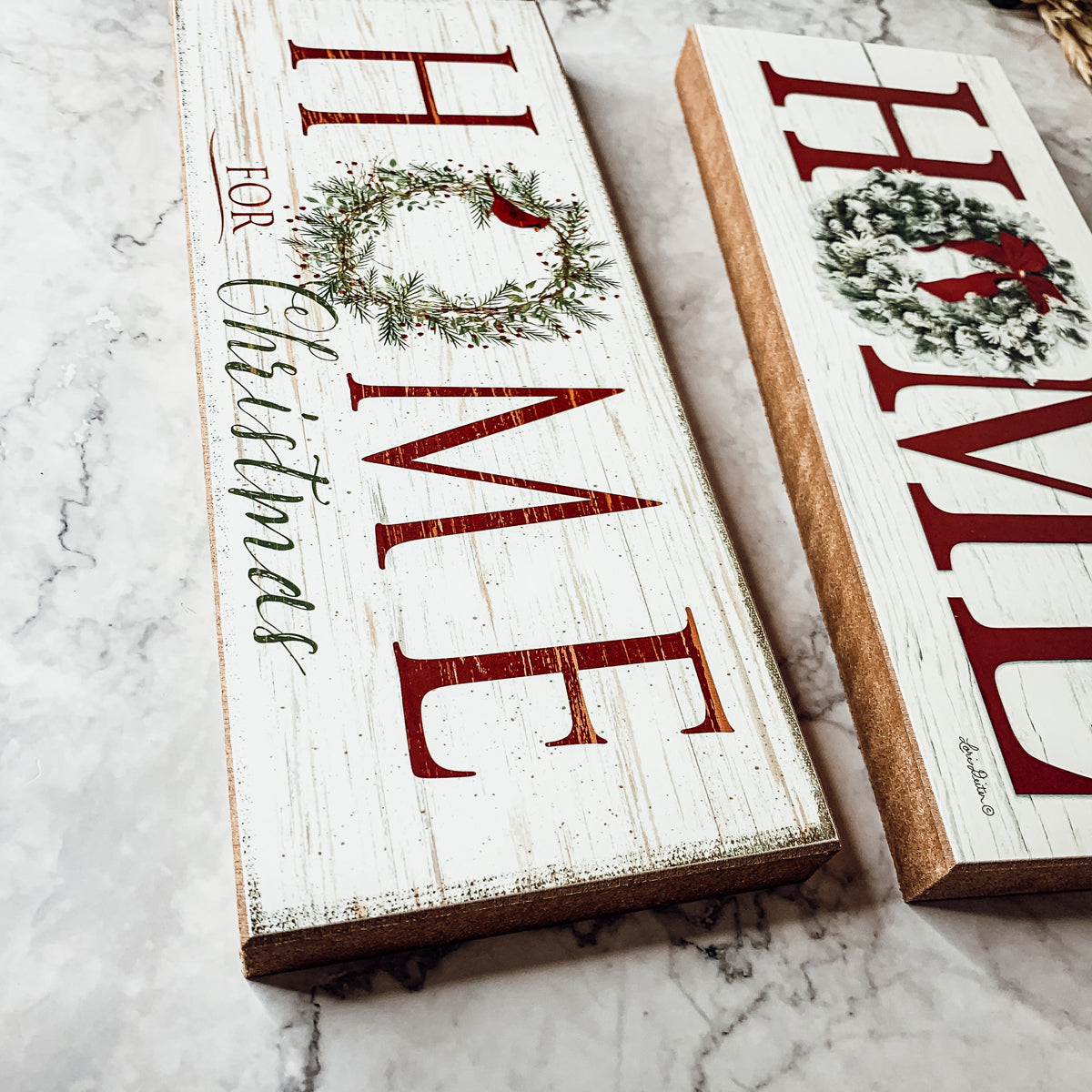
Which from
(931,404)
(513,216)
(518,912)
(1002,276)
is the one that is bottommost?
(518,912)

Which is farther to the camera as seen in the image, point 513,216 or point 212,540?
point 513,216

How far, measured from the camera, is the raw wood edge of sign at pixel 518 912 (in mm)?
665

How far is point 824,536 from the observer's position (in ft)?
2.99

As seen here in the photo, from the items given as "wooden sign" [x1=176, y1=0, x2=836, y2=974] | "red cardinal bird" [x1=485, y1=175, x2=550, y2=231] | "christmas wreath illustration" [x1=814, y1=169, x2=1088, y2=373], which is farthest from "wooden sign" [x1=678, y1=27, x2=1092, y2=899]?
"red cardinal bird" [x1=485, y1=175, x2=550, y2=231]

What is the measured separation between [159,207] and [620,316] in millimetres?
485

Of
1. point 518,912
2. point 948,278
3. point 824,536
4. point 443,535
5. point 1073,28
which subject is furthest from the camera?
point 1073,28

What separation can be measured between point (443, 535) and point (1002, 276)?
2.18 feet

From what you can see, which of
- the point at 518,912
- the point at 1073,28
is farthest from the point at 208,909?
the point at 1073,28

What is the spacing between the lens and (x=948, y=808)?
0.75m

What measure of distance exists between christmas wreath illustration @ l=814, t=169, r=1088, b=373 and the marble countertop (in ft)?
0.59

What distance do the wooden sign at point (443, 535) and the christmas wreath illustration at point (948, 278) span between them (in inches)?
9.4

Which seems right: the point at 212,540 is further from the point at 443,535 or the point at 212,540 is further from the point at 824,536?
the point at 824,536

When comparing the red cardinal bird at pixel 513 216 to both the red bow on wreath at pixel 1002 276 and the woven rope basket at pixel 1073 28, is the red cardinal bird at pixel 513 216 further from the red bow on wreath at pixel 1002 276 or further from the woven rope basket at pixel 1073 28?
the woven rope basket at pixel 1073 28

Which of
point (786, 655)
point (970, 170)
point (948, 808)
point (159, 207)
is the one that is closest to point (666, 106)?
point (970, 170)
